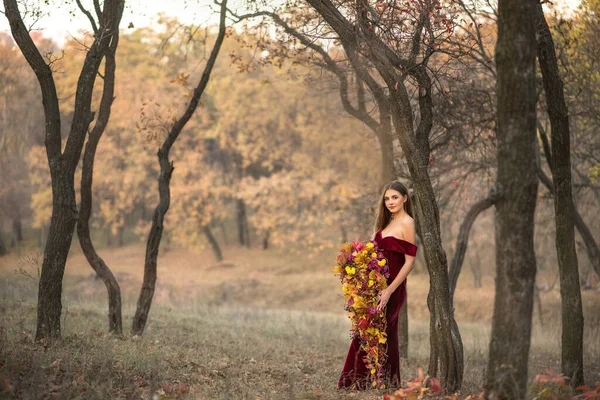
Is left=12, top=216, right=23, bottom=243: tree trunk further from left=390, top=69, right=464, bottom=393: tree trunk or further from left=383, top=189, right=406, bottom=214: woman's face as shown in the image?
left=390, top=69, right=464, bottom=393: tree trunk

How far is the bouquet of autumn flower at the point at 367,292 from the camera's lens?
6.76m

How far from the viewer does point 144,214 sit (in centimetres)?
3772

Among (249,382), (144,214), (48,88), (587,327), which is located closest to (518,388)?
(249,382)

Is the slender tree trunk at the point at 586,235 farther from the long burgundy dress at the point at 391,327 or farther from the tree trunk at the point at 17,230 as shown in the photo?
the tree trunk at the point at 17,230

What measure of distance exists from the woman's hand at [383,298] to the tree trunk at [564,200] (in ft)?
8.11

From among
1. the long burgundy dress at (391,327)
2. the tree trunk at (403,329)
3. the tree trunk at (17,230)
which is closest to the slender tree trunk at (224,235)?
the tree trunk at (17,230)

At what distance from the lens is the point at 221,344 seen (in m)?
10.6

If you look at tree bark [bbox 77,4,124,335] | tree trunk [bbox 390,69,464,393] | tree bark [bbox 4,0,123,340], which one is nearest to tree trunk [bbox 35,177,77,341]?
tree bark [bbox 4,0,123,340]

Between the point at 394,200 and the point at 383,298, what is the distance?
1.13 m

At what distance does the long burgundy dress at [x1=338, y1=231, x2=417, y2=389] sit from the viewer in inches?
273

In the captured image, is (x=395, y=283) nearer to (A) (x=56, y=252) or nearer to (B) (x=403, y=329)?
(A) (x=56, y=252)

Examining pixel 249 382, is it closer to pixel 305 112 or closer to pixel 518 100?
pixel 518 100

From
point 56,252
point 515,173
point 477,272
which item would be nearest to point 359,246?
point 515,173

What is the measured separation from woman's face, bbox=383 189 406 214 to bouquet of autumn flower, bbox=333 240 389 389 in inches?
18.5
